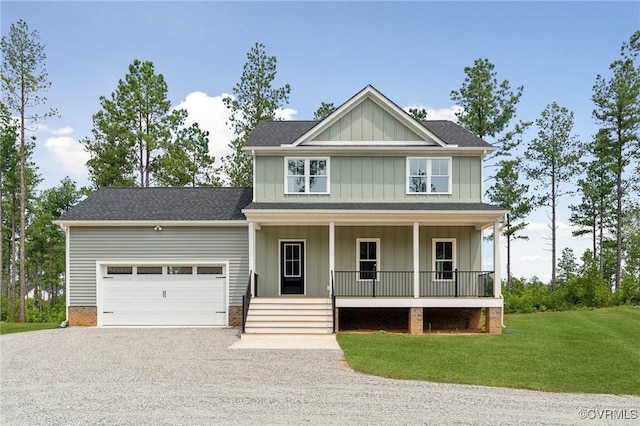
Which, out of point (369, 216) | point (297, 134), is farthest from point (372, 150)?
point (297, 134)

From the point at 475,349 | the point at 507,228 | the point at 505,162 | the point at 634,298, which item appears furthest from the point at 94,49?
the point at 634,298

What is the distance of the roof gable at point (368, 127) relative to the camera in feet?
63.2

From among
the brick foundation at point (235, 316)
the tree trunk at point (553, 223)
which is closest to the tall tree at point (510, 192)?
the tree trunk at point (553, 223)

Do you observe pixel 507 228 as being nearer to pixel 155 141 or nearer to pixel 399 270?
pixel 399 270

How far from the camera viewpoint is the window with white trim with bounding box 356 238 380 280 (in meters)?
19.4

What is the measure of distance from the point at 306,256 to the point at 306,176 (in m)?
2.89

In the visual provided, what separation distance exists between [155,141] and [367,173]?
1696 centimetres

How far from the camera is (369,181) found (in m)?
19.3

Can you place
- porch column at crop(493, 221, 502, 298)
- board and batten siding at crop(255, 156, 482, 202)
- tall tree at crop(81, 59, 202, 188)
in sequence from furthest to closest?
tall tree at crop(81, 59, 202, 188)
board and batten siding at crop(255, 156, 482, 202)
porch column at crop(493, 221, 502, 298)

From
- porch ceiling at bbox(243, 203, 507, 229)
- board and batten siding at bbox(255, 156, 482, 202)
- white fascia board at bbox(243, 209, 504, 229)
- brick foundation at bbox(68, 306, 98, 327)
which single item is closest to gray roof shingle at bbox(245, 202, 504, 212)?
porch ceiling at bbox(243, 203, 507, 229)

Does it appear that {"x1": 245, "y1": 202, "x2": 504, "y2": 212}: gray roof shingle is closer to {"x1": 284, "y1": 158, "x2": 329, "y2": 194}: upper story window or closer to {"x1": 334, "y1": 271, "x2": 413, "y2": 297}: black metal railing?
{"x1": 284, "y1": 158, "x2": 329, "y2": 194}: upper story window

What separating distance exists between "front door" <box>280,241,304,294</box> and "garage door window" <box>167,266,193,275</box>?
130 inches

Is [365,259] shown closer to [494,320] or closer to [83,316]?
[494,320]

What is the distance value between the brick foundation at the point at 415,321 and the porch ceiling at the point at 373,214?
9.59 feet
